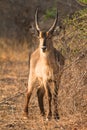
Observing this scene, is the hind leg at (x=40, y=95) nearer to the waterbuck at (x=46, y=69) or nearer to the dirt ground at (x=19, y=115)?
the waterbuck at (x=46, y=69)

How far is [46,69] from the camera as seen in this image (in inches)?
434

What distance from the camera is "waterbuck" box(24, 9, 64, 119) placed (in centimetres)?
1083

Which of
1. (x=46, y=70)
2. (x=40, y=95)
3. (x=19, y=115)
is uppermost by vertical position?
(x=46, y=70)

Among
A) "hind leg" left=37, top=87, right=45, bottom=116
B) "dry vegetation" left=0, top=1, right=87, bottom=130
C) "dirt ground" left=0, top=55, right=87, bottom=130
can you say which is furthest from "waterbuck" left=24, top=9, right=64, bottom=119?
"dirt ground" left=0, top=55, right=87, bottom=130

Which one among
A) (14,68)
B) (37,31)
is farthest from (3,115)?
(14,68)

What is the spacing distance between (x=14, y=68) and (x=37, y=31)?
28.3 ft

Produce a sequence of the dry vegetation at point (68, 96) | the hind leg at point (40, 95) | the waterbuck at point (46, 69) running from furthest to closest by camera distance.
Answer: the hind leg at point (40, 95) → the waterbuck at point (46, 69) → the dry vegetation at point (68, 96)

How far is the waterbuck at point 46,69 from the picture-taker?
35.5 feet

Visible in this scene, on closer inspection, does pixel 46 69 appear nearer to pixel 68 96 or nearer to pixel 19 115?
pixel 19 115

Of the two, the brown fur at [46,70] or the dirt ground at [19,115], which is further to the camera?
the brown fur at [46,70]

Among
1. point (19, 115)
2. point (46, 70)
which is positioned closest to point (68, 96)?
point (46, 70)

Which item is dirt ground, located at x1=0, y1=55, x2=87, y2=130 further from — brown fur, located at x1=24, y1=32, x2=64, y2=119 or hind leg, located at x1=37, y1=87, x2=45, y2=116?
brown fur, located at x1=24, y1=32, x2=64, y2=119

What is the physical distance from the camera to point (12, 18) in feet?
85.9

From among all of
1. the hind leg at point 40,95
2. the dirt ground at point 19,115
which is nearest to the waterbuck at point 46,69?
the hind leg at point 40,95
